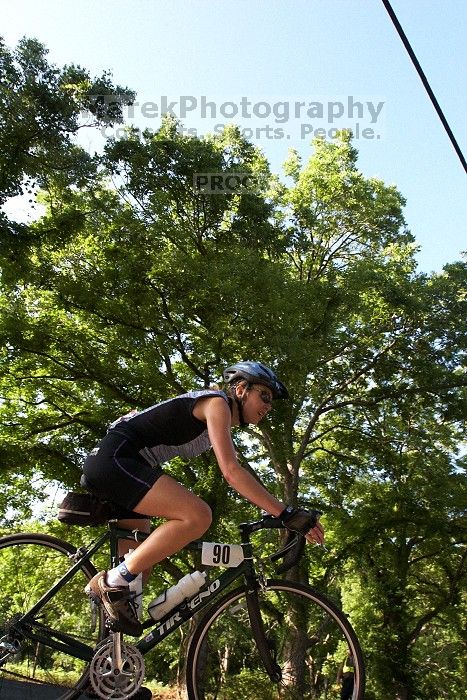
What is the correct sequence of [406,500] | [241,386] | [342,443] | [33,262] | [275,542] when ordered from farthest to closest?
[342,443], [406,500], [275,542], [33,262], [241,386]

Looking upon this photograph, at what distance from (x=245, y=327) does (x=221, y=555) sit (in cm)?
1206

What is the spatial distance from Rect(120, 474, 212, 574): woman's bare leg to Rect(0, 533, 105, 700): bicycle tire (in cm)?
48

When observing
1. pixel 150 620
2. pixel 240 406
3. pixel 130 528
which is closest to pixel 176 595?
pixel 150 620

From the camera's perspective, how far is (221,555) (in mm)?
3240

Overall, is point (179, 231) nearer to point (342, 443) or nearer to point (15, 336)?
point (15, 336)

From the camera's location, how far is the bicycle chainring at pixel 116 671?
304 cm

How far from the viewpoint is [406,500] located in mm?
19562

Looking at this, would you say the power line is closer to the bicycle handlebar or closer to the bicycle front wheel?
the bicycle handlebar

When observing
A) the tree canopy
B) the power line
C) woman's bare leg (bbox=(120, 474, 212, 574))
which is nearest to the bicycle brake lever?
woman's bare leg (bbox=(120, 474, 212, 574))

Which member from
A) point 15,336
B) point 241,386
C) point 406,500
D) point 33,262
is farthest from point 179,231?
point 241,386

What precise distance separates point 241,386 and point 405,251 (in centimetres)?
1927

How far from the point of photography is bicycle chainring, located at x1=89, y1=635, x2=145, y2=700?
3.04m

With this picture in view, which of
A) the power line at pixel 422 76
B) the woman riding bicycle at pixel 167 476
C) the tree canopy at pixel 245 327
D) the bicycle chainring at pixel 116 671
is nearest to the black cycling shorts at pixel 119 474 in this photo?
the woman riding bicycle at pixel 167 476

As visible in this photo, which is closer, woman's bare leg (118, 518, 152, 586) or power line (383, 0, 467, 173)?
woman's bare leg (118, 518, 152, 586)
